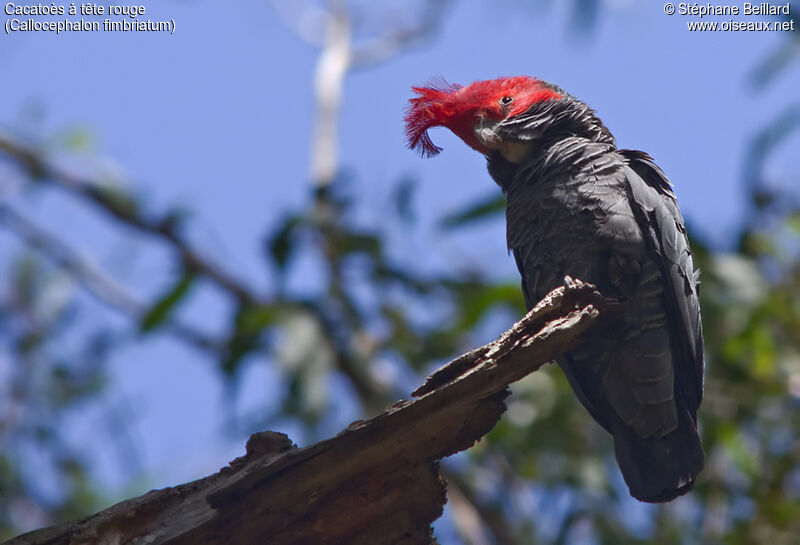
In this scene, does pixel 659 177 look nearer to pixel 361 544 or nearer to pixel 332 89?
pixel 361 544

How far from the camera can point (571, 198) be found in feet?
12.9

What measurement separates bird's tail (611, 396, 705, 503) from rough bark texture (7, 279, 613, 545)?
1171mm

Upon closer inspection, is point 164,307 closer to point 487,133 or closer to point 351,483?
point 487,133

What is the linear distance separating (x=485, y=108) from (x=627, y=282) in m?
1.20

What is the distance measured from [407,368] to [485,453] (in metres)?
1.07

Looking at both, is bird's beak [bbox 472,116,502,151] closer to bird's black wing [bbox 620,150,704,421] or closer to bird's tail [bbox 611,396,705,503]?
bird's black wing [bbox 620,150,704,421]

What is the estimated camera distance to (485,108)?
4391 millimetres

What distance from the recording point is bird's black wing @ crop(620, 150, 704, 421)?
3861 millimetres

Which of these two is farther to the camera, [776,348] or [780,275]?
[780,275]

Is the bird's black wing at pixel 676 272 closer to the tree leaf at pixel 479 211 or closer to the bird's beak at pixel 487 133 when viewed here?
the bird's beak at pixel 487 133

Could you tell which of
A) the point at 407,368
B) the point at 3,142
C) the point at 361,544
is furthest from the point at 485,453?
the point at 3,142

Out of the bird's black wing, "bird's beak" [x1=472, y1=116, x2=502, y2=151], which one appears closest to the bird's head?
"bird's beak" [x1=472, y1=116, x2=502, y2=151]

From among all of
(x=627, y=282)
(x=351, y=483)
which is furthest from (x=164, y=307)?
(x=351, y=483)

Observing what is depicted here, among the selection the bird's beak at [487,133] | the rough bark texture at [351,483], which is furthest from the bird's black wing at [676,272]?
the rough bark texture at [351,483]
